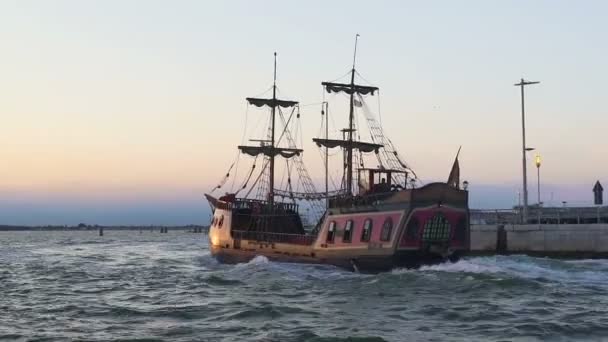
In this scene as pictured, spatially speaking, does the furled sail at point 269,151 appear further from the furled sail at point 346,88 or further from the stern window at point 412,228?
the stern window at point 412,228

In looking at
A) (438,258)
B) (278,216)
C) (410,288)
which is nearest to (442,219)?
(438,258)

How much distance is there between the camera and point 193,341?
16.2m

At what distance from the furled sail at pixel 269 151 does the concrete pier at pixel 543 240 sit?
15.6 m

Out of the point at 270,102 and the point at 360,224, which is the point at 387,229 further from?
the point at 270,102

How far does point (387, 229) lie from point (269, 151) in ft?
78.1

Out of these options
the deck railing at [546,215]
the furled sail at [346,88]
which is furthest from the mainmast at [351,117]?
the deck railing at [546,215]

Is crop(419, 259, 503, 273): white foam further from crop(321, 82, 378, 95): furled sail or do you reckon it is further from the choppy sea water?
crop(321, 82, 378, 95): furled sail

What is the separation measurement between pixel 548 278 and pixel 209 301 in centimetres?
1486

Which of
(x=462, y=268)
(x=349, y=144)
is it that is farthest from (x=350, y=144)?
(x=462, y=268)

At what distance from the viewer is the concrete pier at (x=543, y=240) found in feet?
145

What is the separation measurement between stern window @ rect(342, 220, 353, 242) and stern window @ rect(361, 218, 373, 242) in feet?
3.73

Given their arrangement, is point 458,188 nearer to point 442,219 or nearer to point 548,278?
point 442,219

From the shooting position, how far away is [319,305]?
75.6 ft

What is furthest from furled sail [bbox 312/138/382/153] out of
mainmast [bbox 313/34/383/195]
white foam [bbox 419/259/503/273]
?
white foam [bbox 419/259/503/273]
